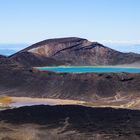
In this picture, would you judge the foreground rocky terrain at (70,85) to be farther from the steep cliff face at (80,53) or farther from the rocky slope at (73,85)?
the steep cliff face at (80,53)

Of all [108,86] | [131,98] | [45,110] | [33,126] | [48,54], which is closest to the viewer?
[33,126]

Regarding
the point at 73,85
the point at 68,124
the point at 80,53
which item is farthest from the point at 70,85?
the point at 80,53

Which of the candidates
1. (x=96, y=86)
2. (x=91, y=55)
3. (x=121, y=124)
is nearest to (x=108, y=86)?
(x=96, y=86)

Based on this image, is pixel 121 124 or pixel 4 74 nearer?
pixel 121 124

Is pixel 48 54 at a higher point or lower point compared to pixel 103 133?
higher

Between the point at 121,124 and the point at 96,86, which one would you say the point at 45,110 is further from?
the point at 96,86

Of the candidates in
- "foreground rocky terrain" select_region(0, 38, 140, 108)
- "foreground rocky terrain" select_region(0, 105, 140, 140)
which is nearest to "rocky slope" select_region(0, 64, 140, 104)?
"foreground rocky terrain" select_region(0, 38, 140, 108)

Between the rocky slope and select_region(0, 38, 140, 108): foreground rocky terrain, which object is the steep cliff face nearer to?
select_region(0, 38, 140, 108): foreground rocky terrain

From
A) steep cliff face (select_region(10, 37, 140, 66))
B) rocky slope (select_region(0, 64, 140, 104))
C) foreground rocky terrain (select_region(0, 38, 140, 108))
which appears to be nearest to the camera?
foreground rocky terrain (select_region(0, 38, 140, 108))
